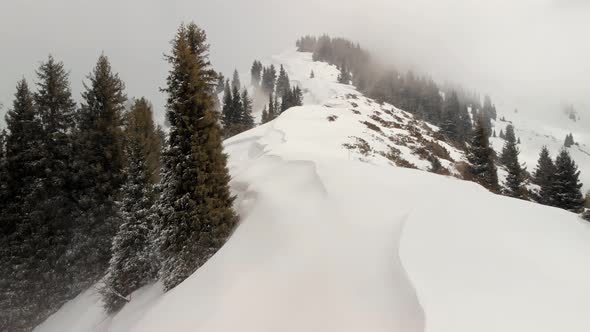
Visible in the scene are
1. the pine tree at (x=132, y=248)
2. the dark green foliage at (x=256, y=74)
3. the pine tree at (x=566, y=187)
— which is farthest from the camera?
the dark green foliage at (x=256, y=74)

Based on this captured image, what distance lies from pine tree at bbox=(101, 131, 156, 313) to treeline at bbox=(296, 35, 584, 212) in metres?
27.9

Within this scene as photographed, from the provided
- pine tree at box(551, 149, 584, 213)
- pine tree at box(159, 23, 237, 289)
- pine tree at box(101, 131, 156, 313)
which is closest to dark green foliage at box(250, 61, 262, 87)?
pine tree at box(551, 149, 584, 213)

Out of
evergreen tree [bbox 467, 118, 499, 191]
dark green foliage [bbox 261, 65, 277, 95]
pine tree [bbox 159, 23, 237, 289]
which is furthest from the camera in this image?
dark green foliage [bbox 261, 65, 277, 95]

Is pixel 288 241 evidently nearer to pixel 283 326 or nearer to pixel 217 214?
pixel 283 326

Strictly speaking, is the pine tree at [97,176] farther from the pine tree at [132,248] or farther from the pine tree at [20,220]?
the pine tree at [132,248]

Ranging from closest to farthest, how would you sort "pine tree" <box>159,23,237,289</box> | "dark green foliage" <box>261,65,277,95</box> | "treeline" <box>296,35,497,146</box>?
1. "pine tree" <box>159,23,237,289</box>
2. "treeline" <box>296,35,497,146</box>
3. "dark green foliage" <box>261,65,277,95</box>

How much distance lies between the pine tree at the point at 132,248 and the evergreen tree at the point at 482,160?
32473mm

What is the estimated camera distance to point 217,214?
14156 mm

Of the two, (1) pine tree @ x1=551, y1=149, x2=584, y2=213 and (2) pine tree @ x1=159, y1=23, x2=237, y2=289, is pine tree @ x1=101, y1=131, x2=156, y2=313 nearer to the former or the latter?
(2) pine tree @ x1=159, y1=23, x2=237, y2=289

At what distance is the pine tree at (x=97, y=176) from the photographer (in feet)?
73.5

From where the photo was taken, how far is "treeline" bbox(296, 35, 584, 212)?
30828 mm

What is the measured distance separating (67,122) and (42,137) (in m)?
1.89

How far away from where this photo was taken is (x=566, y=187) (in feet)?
99.8

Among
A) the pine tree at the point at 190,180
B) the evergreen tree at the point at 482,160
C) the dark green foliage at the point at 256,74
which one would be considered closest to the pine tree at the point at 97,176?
the pine tree at the point at 190,180
